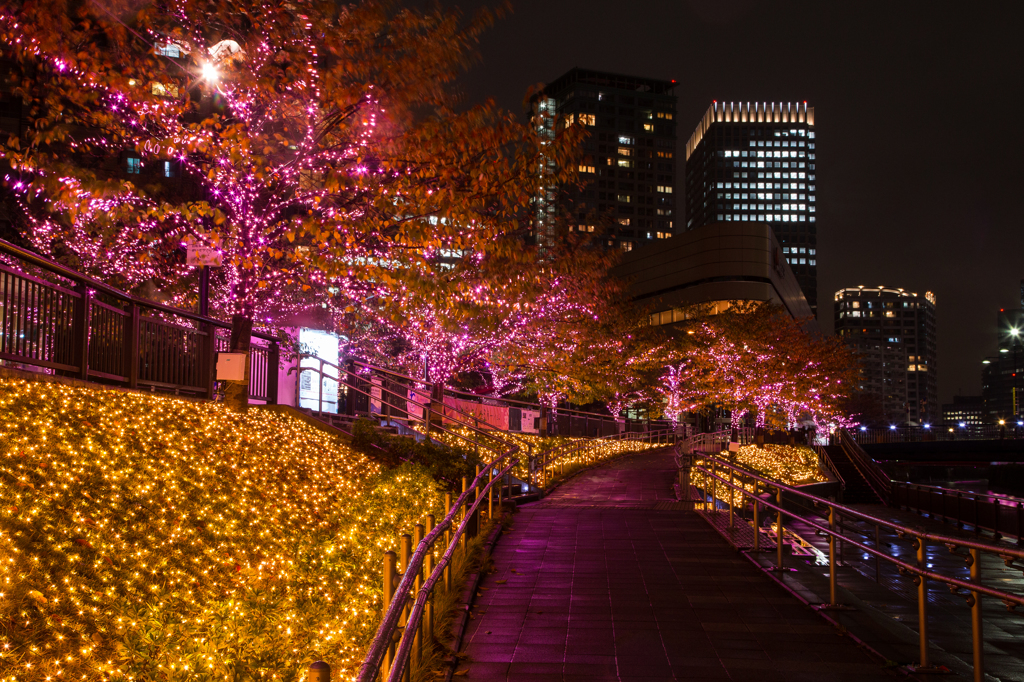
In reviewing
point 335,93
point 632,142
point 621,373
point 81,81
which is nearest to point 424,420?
point 335,93

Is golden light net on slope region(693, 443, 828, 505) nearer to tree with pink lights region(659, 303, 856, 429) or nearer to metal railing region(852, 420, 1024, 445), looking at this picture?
tree with pink lights region(659, 303, 856, 429)

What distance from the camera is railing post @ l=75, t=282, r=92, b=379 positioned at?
892cm

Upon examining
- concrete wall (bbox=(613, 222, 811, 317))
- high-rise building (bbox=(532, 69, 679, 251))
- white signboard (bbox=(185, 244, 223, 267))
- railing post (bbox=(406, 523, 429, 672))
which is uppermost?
high-rise building (bbox=(532, 69, 679, 251))

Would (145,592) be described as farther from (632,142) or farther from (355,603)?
(632,142)

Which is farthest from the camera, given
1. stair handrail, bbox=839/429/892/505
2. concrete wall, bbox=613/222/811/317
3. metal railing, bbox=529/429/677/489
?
concrete wall, bbox=613/222/811/317

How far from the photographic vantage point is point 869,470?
108 ft

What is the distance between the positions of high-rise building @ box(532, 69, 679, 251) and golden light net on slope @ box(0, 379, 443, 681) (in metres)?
157

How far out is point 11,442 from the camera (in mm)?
6012

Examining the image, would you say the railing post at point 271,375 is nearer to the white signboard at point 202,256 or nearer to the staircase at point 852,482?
the white signboard at point 202,256

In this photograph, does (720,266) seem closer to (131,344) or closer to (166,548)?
(131,344)

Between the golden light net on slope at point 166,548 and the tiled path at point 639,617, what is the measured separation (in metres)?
1.21

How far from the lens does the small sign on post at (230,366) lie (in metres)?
11.8

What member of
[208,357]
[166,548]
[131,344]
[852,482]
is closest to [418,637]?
[166,548]

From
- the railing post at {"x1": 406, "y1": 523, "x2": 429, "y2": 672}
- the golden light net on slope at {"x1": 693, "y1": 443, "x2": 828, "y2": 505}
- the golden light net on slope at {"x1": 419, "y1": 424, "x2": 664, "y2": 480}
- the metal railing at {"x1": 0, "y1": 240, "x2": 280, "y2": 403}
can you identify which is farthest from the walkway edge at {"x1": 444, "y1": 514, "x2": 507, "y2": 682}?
the golden light net on slope at {"x1": 693, "y1": 443, "x2": 828, "y2": 505}
